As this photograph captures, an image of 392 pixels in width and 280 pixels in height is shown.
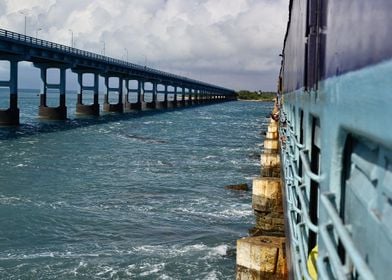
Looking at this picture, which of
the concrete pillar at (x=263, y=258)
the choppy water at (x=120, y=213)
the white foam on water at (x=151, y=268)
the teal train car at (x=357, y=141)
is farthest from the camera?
the choppy water at (x=120, y=213)

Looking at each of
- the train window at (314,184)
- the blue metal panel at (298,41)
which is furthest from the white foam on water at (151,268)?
the train window at (314,184)

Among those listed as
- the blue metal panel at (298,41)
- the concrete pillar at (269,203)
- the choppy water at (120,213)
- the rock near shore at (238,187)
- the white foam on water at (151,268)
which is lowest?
the white foam on water at (151,268)

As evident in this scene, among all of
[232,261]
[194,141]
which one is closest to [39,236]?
[232,261]

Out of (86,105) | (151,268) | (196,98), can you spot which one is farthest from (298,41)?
(196,98)

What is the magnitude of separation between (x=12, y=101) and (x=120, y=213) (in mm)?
41621

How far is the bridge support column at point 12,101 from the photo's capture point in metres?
54.5

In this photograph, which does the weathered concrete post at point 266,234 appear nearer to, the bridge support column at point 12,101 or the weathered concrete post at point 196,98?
the bridge support column at point 12,101

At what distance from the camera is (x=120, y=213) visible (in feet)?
60.7

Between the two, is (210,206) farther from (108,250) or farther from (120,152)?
(120,152)

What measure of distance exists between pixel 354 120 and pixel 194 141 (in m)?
44.7

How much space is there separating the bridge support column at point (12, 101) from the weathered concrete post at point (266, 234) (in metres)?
36.4

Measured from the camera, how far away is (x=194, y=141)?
46656mm

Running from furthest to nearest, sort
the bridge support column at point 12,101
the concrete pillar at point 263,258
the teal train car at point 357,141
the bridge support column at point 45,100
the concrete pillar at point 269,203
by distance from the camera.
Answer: the bridge support column at point 45,100 → the bridge support column at point 12,101 → the concrete pillar at point 269,203 → the concrete pillar at point 263,258 → the teal train car at point 357,141

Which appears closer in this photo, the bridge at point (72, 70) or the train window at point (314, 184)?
the train window at point (314, 184)
